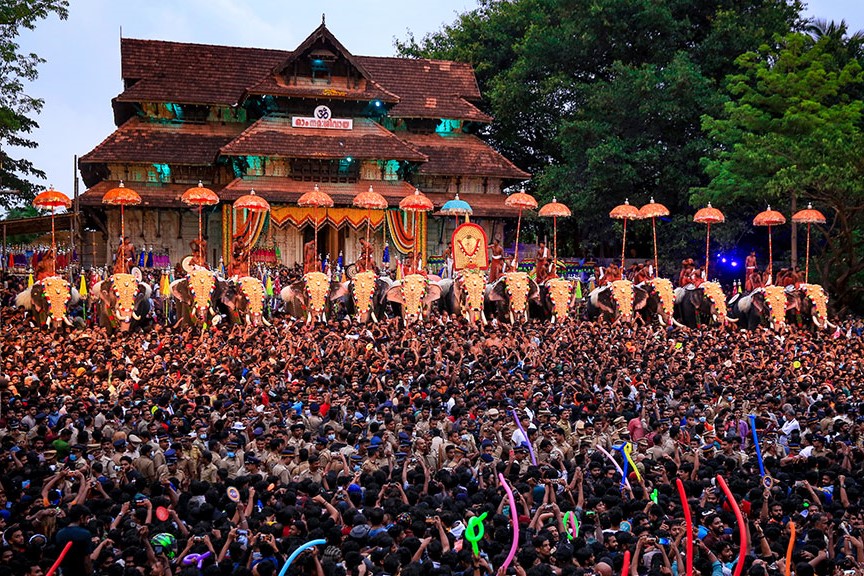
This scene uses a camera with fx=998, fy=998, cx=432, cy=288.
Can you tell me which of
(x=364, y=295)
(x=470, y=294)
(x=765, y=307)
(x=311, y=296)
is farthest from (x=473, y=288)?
(x=765, y=307)

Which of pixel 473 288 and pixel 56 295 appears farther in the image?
pixel 473 288

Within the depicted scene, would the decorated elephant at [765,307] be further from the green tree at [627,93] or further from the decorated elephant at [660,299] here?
the green tree at [627,93]

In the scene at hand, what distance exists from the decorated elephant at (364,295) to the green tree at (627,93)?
13.5 m

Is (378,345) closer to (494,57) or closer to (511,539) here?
(511,539)

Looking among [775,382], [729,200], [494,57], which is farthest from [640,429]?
[494,57]

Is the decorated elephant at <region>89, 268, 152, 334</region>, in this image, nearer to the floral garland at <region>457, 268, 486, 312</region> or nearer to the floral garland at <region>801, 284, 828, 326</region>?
the floral garland at <region>457, 268, 486, 312</region>

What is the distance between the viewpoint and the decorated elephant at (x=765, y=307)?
24.4m

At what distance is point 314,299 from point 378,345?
3818mm

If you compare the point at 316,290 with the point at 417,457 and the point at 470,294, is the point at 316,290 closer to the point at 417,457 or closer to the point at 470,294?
the point at 470,294

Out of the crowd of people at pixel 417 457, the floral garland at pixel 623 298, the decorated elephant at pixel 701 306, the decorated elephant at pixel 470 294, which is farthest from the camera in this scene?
the decorated elephant at pixel 701 306

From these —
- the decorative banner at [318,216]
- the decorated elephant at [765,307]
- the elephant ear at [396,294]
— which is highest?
the decorative banner at [318,216]

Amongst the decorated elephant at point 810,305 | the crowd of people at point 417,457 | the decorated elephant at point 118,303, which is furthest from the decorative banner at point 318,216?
the decorated elephant at point 810,305

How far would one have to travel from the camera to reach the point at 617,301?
2423cm

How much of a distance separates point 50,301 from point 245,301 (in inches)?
165
